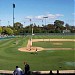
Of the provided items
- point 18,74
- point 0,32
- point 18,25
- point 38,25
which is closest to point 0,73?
point 18,74

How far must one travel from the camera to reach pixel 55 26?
184750mm

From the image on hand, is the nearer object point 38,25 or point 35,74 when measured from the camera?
point 35,74

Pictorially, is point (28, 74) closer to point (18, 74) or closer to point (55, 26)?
point (18, 74)

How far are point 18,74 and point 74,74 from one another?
5.10 metres

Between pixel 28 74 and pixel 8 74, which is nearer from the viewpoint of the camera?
pixel 28 74

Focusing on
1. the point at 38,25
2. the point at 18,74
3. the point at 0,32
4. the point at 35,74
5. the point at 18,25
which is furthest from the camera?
the point at 18,25

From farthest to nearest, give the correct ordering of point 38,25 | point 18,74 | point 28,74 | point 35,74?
point 38,25 < point 35,74 < point 28,74 < point 18,74

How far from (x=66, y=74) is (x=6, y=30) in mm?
110004

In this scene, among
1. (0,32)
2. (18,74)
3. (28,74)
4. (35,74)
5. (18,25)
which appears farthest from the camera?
(18,25)

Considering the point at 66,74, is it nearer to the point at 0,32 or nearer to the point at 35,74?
the point at 35,74

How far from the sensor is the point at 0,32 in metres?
119

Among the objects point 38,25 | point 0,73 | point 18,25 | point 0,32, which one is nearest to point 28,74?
point 0,73

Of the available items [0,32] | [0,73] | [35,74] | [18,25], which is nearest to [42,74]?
[35,74]

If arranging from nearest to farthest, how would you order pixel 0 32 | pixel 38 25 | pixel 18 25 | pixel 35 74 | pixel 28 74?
pixel 28 74, pixel 35 74, pixel 0 32, pixel 38 25, pixel 18 25
